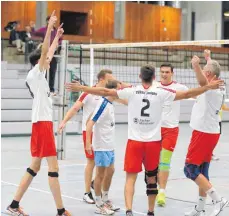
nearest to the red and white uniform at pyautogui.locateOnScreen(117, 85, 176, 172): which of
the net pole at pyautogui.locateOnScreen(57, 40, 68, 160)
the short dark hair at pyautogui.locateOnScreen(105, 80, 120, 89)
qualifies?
the short dark hair at pyautogui.locateOnScreen(105, 80, 120, 89)

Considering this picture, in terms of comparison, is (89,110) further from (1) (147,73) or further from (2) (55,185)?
(1) (147,73)

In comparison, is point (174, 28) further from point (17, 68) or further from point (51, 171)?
point (51, 171)

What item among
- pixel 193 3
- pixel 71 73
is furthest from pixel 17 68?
pixel 193 3

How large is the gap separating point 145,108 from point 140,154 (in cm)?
49

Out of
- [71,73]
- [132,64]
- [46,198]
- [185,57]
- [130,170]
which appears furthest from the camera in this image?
[185,57]

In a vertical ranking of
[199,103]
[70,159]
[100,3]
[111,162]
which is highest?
[100,3]

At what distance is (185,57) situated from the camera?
27.3 meters

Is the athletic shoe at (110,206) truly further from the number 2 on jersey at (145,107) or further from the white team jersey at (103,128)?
the number 2 on jersey at (145,107)

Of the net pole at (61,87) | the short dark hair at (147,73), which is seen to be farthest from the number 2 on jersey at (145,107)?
the net pole at (61,87)

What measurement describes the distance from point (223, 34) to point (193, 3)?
2.49m

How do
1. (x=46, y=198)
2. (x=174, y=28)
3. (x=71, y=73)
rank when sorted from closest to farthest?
1. (x=46, y=198)
2. (x=71, y=73)
3. (x=174, y=28)

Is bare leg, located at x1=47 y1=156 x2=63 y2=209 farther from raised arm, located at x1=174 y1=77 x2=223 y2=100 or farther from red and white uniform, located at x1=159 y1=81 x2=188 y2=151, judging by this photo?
red and white uniform, located at x1=159 y1=81 x2=188 y2=151

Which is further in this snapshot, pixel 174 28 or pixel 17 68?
pixel 174 28

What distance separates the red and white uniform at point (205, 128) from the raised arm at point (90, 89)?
40.8 inches
